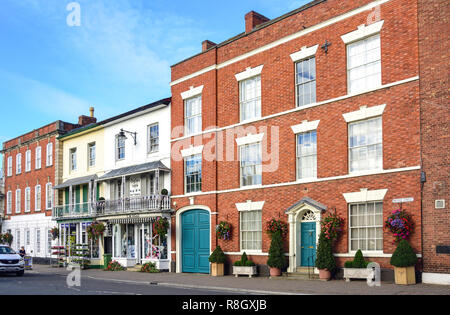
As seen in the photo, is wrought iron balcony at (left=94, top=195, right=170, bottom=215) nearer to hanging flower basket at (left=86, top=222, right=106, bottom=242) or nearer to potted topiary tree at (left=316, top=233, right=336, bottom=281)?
hanging flower basket at (left=86, top=222, right=106, bottom=242)

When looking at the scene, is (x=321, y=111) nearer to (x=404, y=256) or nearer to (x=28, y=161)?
(x=404, y=256)

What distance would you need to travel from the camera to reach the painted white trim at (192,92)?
87.0ft

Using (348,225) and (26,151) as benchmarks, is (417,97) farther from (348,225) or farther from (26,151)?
(26,151)

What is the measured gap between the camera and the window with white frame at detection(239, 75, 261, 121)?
2373 cm

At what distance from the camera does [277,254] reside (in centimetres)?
2102

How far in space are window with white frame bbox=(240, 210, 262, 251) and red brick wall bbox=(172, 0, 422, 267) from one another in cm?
37

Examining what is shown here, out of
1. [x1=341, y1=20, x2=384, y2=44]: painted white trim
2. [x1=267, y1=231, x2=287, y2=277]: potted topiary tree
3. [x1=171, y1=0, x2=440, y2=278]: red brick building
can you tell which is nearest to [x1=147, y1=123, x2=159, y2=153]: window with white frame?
[x1=171, y1=0, x2=440, y2=278]: red brick building

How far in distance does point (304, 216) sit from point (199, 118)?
27.3 feet

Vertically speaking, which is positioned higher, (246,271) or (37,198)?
(37,198)

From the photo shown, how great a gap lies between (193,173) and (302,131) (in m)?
7.37

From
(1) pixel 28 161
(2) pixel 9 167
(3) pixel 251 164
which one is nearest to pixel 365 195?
(3) pixel 251 164

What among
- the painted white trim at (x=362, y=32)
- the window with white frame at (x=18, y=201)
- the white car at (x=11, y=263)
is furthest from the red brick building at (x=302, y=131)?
the window with white frame at (x=18, y=201)

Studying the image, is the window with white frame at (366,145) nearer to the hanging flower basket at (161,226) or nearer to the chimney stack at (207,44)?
the chimney stack at (207,44)
